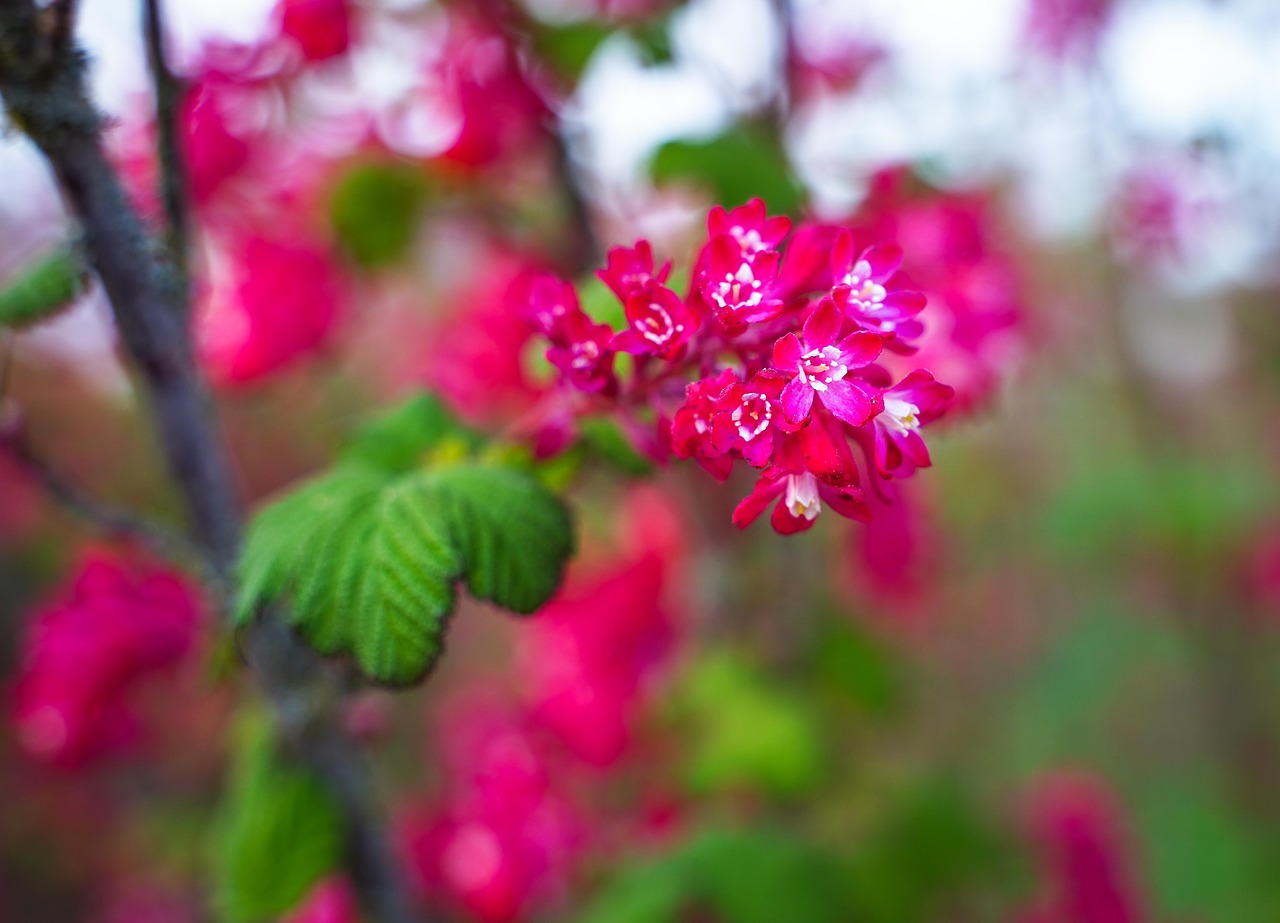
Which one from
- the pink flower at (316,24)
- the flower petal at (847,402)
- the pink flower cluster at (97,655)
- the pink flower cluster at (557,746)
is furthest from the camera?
the pink flower cluster at (557,746)

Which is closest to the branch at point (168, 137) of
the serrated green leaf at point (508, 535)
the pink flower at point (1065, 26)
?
the serrated green leaf at point (508, 535)

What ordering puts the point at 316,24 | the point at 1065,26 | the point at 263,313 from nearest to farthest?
the point at 316,24, the point at 263,313, the point at 1065,26

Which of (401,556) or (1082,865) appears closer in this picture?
(401,556)

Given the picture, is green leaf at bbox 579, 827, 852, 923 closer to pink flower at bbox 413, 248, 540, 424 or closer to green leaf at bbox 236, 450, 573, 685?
pink flower at bbox 413, 248, 540, 424

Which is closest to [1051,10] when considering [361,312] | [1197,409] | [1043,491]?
[361,312]

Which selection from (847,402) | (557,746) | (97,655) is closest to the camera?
(847,402)

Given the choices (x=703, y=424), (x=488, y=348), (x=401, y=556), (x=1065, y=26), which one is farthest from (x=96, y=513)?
(x=1065, y=26)

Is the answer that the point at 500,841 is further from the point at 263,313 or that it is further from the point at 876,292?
the point at 876,292

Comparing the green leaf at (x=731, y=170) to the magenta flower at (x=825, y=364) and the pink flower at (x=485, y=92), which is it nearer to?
the pink flower at (x=485, y=92)
